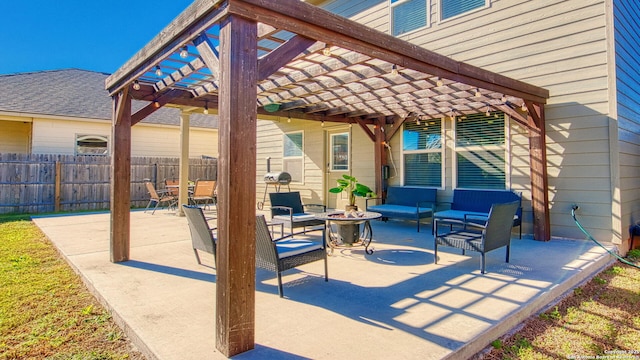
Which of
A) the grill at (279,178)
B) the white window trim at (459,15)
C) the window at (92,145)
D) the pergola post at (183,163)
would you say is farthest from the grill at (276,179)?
the window at (92,145)

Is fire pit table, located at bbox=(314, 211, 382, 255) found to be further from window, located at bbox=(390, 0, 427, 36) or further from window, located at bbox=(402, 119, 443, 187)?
window, located at bbox=(390, 0, 427, 36)

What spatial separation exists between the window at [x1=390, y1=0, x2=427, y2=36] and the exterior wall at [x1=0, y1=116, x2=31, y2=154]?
39.9 feet


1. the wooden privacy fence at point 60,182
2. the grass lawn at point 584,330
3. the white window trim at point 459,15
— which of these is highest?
the white window trim at point 459,15

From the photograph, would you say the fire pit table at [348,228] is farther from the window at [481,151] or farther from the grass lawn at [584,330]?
the window at [481,151]

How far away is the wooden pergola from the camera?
83.8 inches

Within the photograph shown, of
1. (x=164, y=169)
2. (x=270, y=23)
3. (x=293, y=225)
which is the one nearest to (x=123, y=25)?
(x=164, y=169)

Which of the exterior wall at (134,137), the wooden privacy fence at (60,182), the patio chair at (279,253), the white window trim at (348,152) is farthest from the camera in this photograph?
the exterior wall at (134,137)

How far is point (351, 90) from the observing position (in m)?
5.26

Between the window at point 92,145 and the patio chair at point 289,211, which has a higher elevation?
the window at point 92,145

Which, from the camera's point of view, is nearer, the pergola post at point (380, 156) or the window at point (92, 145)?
the pergola post at point (380, 156)

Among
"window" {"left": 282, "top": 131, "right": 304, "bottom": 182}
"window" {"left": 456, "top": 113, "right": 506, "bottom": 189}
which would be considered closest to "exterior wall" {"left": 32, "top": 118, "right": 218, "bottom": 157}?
"window" {"left": 282, "top": 131, "right": 304, "bottom": 182}

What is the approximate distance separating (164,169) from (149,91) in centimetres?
742

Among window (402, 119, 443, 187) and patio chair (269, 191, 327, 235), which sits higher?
window (402, 119, 443, 187)

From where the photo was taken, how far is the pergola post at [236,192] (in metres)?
2.10
